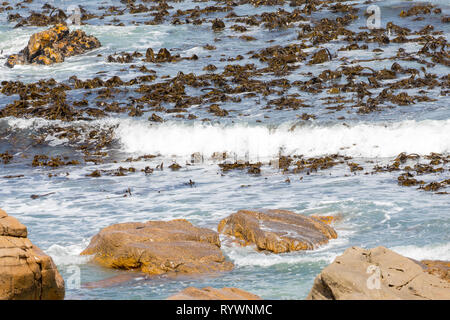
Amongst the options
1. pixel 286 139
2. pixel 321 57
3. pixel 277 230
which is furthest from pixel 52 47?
pixel 277 230

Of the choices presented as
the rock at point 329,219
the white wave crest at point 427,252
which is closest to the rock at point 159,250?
the rock at point 329,219

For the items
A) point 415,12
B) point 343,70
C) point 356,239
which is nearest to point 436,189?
point 356,239

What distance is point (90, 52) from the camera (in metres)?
25.5

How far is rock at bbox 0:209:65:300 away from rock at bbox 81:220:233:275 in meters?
1.78

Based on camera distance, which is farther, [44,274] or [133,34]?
[133,34]

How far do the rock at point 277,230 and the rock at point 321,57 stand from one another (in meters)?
12.3

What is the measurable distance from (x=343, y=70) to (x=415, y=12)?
7.78 metres

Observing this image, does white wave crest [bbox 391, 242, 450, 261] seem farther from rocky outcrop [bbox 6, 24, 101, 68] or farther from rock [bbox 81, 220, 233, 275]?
rocky outcrop [bbox 6, 24, 101, 68]

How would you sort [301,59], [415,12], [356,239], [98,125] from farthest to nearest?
1. [415,12]
2. [301,59]
3. [98,125]
4. [356,239]

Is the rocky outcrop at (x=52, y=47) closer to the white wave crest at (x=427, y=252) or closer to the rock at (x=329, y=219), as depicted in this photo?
the rock at (x=329, y=219)

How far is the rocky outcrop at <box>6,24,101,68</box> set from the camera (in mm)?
24328

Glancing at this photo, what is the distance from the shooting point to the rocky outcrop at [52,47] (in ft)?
79.8

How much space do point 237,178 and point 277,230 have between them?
4.53 m
